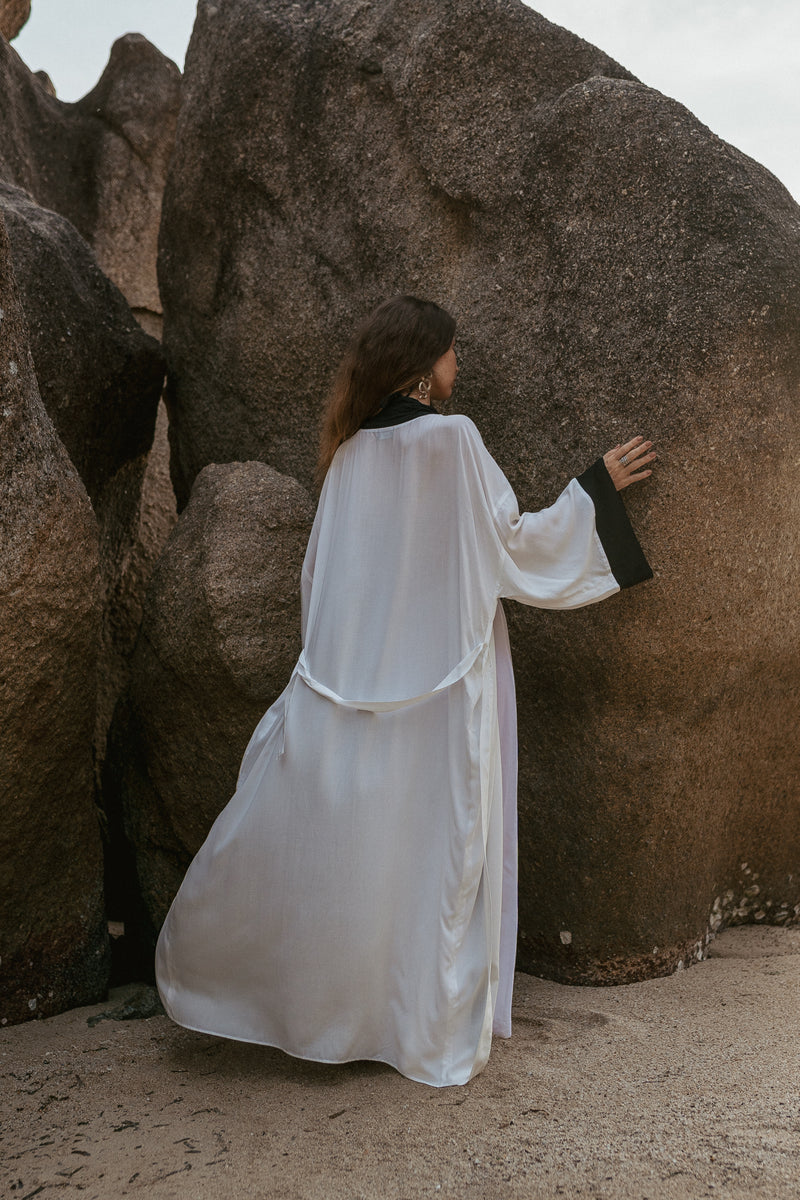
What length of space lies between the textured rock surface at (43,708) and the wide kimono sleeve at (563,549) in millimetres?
1076

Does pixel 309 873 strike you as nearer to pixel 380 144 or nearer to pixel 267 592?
pixel 267 592

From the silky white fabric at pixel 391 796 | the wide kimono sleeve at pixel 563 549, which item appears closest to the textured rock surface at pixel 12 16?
the silky white fabric at pixel 391 796

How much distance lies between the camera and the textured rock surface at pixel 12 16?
6.19 m

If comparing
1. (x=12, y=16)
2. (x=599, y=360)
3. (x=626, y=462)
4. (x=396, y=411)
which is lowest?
(x=626, y=462)

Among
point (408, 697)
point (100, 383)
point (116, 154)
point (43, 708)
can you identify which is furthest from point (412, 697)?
point (116, 154)

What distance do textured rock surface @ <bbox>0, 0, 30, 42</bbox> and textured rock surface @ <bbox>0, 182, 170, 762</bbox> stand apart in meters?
2.89

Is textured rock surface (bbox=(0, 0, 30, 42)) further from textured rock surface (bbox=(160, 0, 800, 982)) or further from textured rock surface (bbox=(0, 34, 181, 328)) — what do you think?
textured rock surface (bbox=(160, 0, 800, 982))

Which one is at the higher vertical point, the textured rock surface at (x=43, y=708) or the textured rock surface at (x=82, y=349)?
the textured rock surface at (x=82, y=349)

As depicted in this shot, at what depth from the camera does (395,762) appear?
2531 mm

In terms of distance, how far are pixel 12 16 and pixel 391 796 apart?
5753 mm

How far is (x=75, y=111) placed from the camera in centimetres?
614

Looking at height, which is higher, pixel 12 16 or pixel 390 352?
pixel 12 16

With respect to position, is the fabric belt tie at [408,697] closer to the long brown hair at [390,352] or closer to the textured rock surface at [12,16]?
the long brown hair at [390,352]

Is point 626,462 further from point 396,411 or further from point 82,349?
point 82,349
